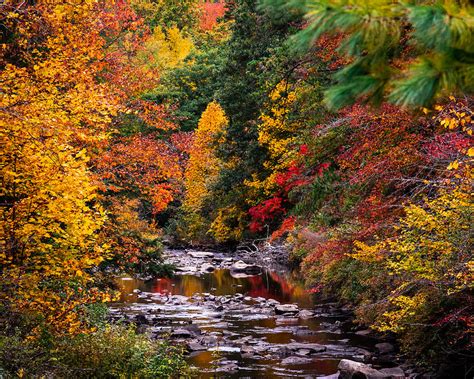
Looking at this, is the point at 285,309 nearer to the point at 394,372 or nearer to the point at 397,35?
the point at 394,372

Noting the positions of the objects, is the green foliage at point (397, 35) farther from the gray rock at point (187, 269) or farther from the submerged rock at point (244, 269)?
the gray rock at point (187, 269)

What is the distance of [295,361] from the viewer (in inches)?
582

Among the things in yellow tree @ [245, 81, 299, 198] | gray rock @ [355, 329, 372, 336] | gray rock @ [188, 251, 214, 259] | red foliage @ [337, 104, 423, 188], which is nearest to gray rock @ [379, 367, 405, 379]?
gray rock @ [355, 329, 372, 336]

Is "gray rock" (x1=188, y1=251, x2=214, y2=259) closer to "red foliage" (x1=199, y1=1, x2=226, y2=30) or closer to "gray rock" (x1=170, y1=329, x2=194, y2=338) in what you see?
"gray rock" (x1=170, y1=329, x2=194, y2=338)

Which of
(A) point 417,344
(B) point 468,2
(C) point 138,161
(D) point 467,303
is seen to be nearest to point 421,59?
(B) point 468,2

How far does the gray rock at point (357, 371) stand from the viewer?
12.9 metres

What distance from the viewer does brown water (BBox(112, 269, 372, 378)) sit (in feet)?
47.6

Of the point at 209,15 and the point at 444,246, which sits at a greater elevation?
the point at 209,15

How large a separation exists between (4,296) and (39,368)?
3.79ft

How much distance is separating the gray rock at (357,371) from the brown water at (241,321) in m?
0.69

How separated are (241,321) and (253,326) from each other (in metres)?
0.85

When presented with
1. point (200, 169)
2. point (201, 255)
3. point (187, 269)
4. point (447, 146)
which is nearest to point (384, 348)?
point (447, 146)

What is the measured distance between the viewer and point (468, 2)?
4.93 metres

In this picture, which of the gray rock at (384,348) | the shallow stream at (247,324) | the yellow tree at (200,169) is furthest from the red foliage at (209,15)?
the gray rock at (384,348)
